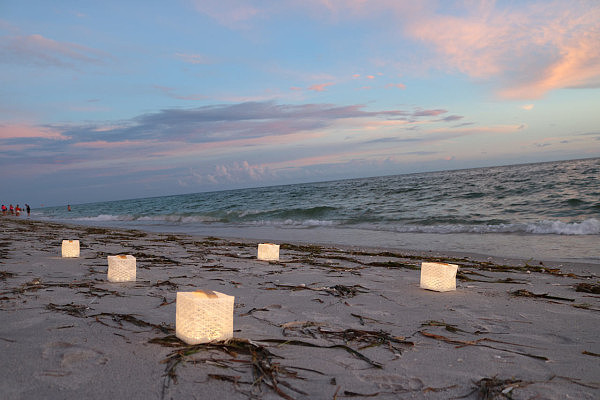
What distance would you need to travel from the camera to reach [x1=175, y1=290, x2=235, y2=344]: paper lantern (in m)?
1.98

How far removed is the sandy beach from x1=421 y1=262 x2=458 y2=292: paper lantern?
11 cm

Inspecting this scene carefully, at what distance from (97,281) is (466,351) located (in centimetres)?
334

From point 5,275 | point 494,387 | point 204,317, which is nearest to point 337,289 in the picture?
point 204,317

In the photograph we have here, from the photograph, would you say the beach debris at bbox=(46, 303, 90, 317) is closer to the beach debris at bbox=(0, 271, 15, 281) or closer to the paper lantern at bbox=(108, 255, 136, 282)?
the paper lantern at bbox=(108, 255, 136, 282)

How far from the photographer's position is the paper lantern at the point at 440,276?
138 inches

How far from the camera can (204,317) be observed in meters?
1.99

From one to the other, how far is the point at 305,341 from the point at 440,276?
184 cm

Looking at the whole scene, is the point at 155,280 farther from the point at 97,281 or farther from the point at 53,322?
the point at 53,322

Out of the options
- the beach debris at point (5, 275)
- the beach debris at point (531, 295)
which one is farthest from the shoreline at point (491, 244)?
the beach debris at point (5, 275)

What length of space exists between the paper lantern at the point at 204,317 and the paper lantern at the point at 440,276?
87.2 inches

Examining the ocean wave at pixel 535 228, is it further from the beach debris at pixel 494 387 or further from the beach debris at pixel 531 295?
the beach debris at pixel 494 387

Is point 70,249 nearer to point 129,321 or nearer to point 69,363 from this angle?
point 129,321

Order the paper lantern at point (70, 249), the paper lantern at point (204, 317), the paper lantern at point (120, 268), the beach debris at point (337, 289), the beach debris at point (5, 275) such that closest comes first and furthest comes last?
the paper lantern at point (204, 317)
the beach debris at point (337, 289)
the paper lantern at point (120, 268)
the beach debris at point (5, 275)
the paper lantern at point (70, 249)

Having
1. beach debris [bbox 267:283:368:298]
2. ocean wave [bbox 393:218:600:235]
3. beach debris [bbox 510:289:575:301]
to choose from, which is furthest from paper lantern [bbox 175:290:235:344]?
ocean wave [bbox 393:218:600:235]
